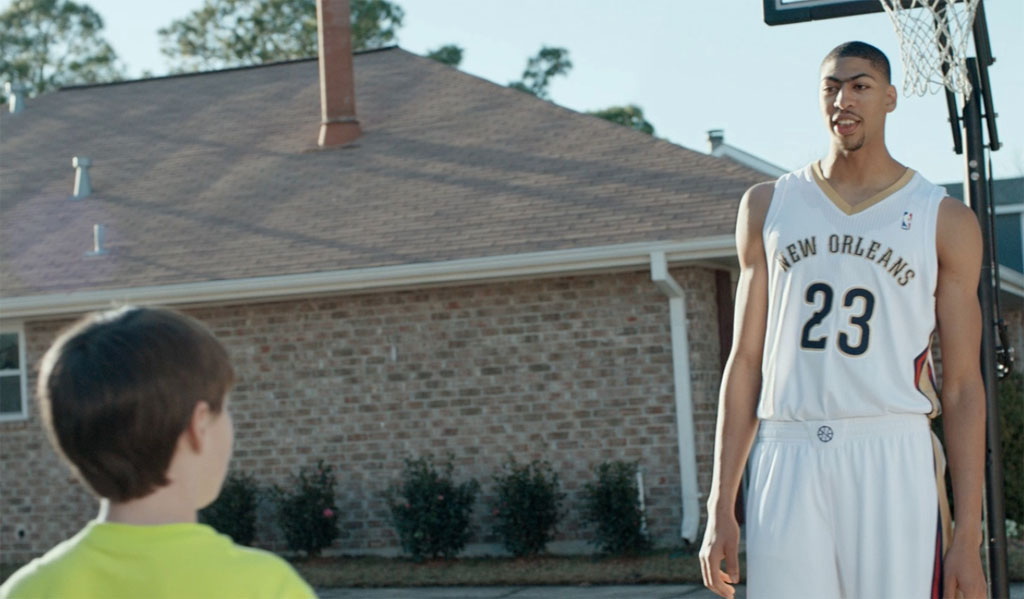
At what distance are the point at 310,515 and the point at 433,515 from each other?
4.32 ft

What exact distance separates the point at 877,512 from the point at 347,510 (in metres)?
10.4

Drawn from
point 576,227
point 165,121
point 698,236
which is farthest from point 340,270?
point 165,121

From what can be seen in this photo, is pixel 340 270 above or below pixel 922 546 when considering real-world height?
above

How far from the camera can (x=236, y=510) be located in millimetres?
13273

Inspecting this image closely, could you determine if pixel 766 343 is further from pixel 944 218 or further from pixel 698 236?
pixel 698 236

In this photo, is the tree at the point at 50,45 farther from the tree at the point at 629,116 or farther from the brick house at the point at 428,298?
the brick house at the point at 428,298

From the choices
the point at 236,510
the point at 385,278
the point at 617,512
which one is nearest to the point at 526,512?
the point at 617,512

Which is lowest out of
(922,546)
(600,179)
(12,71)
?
(922,546)

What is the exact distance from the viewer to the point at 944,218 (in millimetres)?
3719

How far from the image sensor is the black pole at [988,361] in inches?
188

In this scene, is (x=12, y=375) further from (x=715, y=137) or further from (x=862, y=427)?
(x=862, y=427)

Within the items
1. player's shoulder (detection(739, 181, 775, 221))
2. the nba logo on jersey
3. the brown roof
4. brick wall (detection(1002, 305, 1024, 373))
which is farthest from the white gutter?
the nba logo on jersey

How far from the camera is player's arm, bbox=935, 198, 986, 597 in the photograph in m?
3.67

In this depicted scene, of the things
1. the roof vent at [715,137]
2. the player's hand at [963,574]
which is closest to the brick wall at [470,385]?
the roof vent at [715,137]
